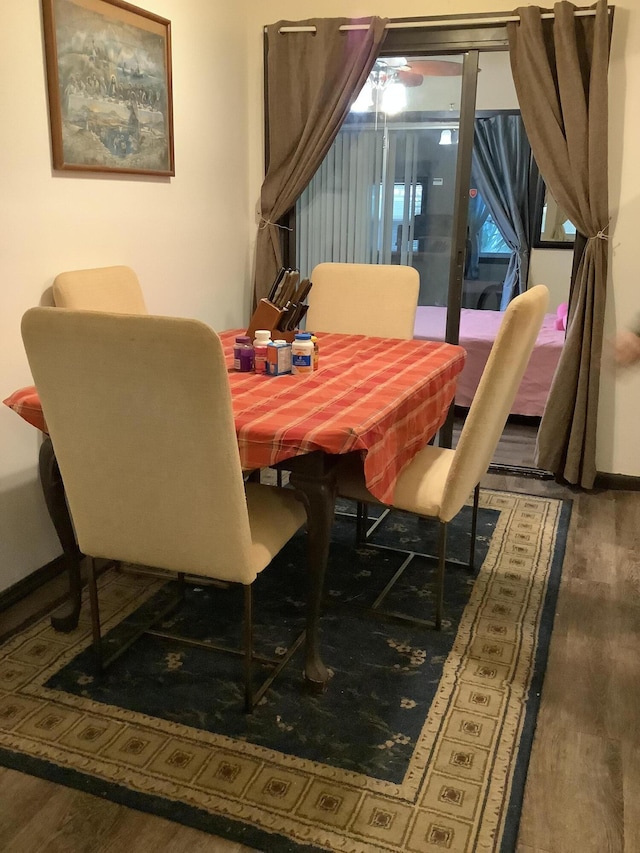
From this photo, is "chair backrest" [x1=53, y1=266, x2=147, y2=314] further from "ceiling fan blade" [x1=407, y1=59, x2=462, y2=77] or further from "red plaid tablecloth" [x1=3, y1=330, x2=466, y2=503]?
"ceiling fan blade" [x1=407, y1=59, x2=462, y2=77]

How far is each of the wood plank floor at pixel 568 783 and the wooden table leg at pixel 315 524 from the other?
0.55 meters

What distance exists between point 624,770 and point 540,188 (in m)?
5.00

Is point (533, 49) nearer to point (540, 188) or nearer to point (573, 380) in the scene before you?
point (573, 380)

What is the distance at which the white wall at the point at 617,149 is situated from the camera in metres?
3.17

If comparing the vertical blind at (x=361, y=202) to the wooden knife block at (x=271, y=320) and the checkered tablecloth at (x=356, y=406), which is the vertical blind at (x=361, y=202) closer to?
the checkered tablecloth at (x=356, y=406)

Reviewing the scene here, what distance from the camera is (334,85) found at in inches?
140

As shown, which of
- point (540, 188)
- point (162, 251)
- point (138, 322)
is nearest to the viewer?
point (138, 322)

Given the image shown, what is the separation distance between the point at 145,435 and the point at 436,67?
2.84 meters

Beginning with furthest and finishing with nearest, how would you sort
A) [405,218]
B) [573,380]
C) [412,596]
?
1. [405,218]
2. [573,380]
3. [412,596]

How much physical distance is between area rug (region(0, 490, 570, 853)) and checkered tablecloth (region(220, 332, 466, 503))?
548 mm

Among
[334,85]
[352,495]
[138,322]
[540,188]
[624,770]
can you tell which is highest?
[334,85]

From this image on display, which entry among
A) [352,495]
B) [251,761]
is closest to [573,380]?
[352,495]

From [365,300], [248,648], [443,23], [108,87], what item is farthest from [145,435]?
[443,23]

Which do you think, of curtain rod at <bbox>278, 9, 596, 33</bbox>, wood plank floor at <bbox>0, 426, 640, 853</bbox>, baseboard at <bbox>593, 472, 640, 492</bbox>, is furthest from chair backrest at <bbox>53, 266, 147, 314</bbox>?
baseboard at <bbox>593, 472, 640, 492</bbox>
